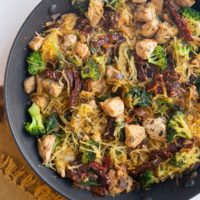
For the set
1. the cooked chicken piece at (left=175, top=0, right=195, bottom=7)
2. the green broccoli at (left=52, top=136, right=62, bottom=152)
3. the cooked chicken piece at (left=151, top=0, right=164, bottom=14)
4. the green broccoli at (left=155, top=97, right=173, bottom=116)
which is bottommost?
the green broccoli at (left=155, top=97, right=173, bottom=116)

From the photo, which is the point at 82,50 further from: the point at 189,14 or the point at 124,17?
the point at 189,14

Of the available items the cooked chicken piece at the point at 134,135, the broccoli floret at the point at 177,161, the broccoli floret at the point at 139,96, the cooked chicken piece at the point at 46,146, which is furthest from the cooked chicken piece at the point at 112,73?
the broccoli floret at the point at 177,161

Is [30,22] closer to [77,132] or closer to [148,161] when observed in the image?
[77,132]

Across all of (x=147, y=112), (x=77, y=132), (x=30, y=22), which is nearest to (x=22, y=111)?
(x=77, y=132)

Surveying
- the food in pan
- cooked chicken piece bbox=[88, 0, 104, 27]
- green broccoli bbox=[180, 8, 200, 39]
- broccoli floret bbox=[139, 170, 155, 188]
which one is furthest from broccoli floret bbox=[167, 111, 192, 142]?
cooked chicken piece bbox=[88, 0, 104, 27]

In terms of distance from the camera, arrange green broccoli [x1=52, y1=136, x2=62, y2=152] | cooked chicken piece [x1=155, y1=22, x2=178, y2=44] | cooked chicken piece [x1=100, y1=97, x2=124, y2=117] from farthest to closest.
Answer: cooked chicken piece [x1=155, y1=22, x2=178, y2=44] < green broccoli [x1=52, y1=136, x2=62, y2=152] < cooked chicken piece [x1=100, y1=97, x2=124, y2=117]

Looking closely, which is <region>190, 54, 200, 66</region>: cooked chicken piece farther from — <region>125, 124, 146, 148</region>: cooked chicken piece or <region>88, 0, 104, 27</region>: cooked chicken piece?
<region>88, 0, 104, 27</region>: cooked chicken piece

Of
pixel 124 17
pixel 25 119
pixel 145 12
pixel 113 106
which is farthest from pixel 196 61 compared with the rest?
pixel 25 119
